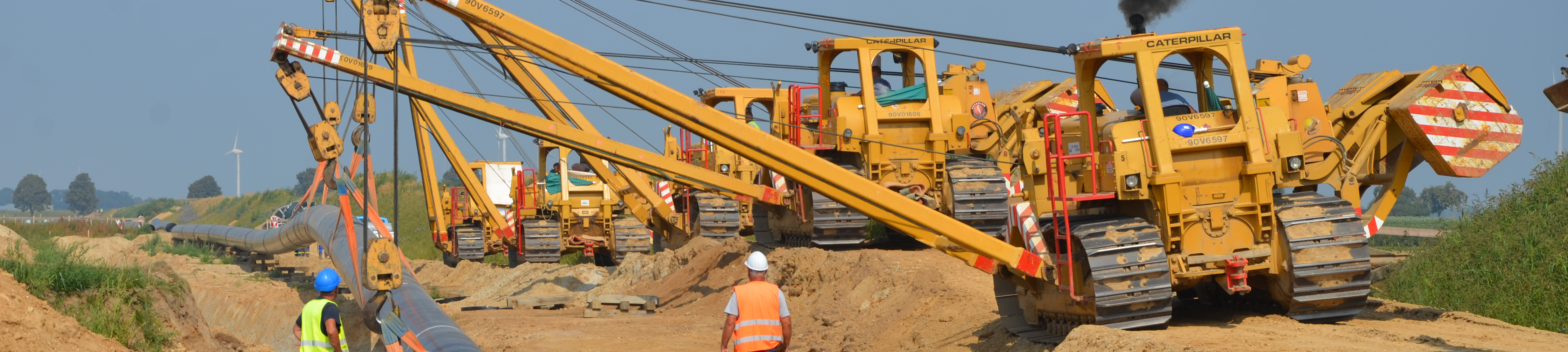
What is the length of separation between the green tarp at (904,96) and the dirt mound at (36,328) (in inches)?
338

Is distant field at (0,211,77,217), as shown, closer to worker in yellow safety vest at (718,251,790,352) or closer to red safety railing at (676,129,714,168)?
red safety railing at (676,129,714,168)

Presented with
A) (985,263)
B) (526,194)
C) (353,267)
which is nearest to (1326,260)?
(985,263)

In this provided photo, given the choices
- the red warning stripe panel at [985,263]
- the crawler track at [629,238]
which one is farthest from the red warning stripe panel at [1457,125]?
the crawler track at [629,238]

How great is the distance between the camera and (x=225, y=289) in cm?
1941

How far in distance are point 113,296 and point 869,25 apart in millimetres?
7493

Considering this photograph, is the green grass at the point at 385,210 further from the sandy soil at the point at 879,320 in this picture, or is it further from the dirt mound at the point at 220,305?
the sandy soil at the point at 879,320

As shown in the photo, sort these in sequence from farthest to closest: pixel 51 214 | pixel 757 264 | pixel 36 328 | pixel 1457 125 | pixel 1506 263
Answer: pixel 51 214 < pixel 1506 263 < pixel 1457 125 < pixel 36 328 < pixel 757 264

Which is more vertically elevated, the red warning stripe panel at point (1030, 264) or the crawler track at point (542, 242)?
the crawler track at point (542, 242)

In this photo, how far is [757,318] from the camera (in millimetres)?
6996

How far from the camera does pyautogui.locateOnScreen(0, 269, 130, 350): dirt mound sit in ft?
26.8

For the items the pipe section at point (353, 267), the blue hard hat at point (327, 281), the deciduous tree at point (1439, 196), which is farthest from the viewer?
the deciduous tree at point (1439, 196)

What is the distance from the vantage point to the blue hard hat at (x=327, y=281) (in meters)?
8.53

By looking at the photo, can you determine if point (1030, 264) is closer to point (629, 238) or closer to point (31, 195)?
point (629, 238)

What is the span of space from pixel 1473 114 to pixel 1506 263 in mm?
2292
